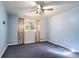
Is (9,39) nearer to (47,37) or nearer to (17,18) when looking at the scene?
(17,18)

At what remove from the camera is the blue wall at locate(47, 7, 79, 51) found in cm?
399

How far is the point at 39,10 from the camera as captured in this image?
3443 millimetres

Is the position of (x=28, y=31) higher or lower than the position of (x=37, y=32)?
higher

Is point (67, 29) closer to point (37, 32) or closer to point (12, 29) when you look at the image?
point (37, 32)

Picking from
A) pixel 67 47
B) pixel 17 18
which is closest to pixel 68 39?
pixel 67 47

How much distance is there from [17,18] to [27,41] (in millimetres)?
1938

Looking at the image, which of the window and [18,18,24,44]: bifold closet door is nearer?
[18,18,24,44]: bifold closet door

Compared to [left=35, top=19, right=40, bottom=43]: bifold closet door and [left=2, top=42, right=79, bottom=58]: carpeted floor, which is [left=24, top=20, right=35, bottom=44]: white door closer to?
[left=35, top=19, right=40, bottom=43]: bifold closet door

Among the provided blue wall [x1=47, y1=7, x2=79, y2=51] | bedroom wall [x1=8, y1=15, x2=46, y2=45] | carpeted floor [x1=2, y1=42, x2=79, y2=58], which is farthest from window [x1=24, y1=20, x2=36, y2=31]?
carpeted floor [x1=2, y1=42, x2=79, y2=58]

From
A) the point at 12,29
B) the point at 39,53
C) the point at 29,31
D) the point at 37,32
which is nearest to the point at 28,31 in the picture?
the point at 29,31

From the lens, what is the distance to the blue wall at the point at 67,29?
3988 millimetres

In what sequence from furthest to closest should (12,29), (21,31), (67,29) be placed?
(21,31) → (12,29) → (67,29)

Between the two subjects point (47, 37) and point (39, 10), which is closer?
point (39, 10)

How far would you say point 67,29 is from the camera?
462cm
